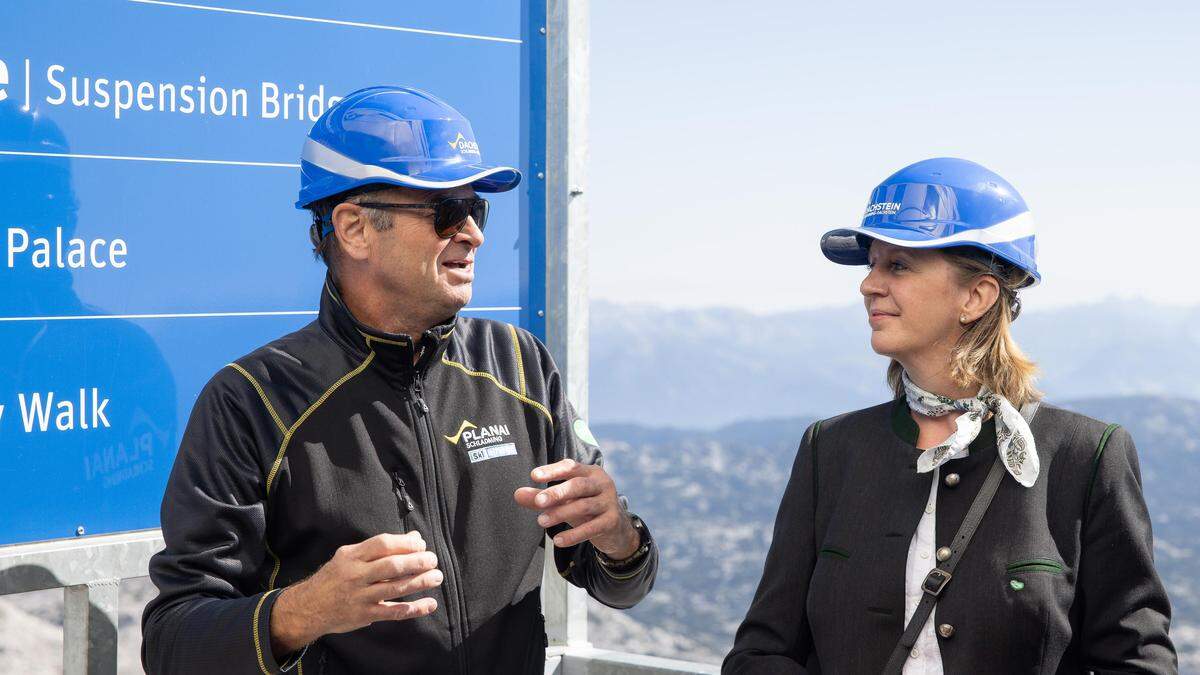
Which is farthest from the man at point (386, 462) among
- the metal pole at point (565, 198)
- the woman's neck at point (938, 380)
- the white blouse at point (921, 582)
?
the metal pole at point (565, 198)

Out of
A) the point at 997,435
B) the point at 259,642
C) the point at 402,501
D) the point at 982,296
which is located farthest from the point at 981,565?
the point at 259,642

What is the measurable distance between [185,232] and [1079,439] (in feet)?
7.61

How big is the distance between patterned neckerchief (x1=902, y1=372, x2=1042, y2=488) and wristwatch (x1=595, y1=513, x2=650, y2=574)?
59 cm

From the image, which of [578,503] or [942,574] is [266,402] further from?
[942,574]

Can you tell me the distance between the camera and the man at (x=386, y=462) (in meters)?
2.43

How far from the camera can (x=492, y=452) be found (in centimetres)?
273

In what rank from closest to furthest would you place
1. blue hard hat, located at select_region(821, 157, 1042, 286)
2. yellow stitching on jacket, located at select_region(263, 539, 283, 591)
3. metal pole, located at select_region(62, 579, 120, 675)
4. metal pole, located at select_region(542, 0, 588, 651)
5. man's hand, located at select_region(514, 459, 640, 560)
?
man's hand, located at select_region(514, 459, 640, 560) → yellow stitching on jacket, located at select_region(263, 539, 283, 591) → blue hard hat, located at select_region(821, 157, 1042, 286) → metal pole, located at select_region(62, 579, 120, 675) → metal pole, located at select_region(542, 0, 588, 651)

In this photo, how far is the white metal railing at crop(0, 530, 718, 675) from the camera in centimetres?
329

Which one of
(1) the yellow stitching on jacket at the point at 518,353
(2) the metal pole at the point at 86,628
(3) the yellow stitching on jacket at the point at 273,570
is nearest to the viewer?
(3) the yellow stitching on jacket at the point at 273,570

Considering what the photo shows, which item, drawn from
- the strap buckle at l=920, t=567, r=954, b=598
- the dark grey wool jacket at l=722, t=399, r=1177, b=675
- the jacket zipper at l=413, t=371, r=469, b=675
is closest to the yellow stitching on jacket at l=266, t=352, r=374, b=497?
the jacket zipper at l=413, t=371, r=469, b=675

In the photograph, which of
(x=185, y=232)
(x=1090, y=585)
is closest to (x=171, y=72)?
(x=185, y=232)

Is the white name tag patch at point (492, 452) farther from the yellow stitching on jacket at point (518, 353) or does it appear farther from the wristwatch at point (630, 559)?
the wristwatch at point (630, 559)

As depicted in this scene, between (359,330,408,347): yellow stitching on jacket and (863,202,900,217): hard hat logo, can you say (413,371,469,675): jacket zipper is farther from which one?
Answer: (863,202,900,217): hard hat logo

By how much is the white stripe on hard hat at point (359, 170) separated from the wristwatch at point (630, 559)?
77cm
